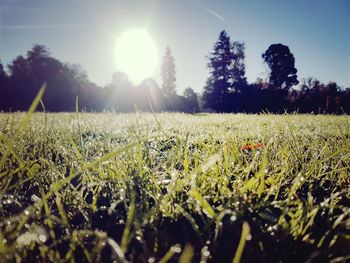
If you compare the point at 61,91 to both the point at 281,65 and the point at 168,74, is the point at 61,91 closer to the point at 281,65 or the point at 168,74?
the point at 168,74

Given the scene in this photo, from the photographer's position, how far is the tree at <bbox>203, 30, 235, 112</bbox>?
4397 cm

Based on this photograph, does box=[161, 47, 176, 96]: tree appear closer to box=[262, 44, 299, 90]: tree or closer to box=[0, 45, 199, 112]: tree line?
Result: box=[0, 45, 199, 112]: tree line

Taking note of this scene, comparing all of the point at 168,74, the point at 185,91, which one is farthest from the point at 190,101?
the point at 168,74

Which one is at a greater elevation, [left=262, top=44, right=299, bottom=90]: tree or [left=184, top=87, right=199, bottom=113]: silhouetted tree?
[left=262, top=44, right=299, bottom=90]: tree

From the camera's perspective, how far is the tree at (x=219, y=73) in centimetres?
4397

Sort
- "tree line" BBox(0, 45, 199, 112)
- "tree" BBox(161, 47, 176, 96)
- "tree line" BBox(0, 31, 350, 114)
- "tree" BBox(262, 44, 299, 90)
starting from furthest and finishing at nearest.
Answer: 1. "tree" BBox(161, 47, 176, 96)
2. "tree" BBox(262, 44, 299, 90)
3. "tree line" BBox(0, 45, 199, 112)
4. "tree line" BBox(0, 31, 350, 114)

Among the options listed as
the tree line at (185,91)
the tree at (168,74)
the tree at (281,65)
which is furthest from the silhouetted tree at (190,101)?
the tree at (281,65)

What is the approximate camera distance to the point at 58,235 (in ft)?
3.01

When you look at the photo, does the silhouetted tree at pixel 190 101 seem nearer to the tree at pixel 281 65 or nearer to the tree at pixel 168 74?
the tree at pixel 168 74

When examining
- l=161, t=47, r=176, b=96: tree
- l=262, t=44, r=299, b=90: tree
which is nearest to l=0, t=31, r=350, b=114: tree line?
l=262, t=44, r=299, b=90: tree

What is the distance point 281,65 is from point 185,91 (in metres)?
15.8

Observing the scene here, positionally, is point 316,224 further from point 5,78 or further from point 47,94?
point 5,78

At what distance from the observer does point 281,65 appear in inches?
1735

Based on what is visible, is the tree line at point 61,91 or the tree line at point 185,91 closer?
the tree line at point 185,91
